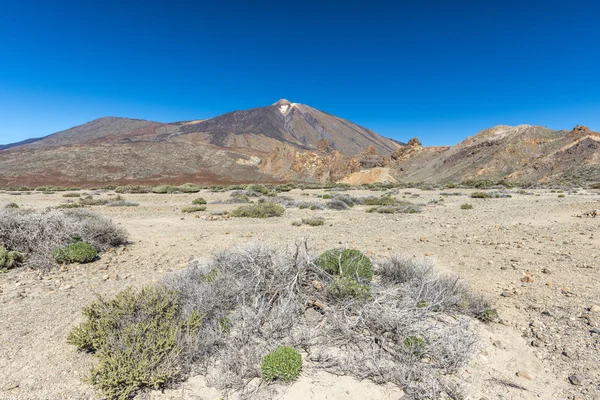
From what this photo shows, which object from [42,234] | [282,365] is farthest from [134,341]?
[42,234]

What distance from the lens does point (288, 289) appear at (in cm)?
390

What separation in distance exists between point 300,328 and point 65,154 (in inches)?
3151

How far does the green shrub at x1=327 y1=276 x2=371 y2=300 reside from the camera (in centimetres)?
383

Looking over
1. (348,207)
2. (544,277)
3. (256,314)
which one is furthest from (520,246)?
(348,207)

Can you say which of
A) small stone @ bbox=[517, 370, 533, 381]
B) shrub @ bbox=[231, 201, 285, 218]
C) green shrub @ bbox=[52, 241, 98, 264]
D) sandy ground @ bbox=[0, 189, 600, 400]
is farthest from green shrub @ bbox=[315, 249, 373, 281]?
shrub @ bbox=[231, 201, 285, 218]

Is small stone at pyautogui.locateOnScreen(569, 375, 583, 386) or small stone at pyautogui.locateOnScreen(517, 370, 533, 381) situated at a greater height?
small stone at pyautogui.locateOnScreen(569, 375, 583, 386)

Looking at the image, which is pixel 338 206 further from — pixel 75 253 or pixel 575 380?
pixel 575 380

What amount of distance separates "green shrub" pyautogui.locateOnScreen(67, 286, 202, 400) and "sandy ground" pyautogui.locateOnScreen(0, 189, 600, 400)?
0.65 ft

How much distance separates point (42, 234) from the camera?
20.5ft

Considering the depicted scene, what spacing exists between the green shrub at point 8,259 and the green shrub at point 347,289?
610cm

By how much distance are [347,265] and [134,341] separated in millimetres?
3031

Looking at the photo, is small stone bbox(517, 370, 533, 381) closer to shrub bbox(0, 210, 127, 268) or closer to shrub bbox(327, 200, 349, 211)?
shrub bbox(0, 210, 127, 268)

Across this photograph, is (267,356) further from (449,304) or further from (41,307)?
(41,307)

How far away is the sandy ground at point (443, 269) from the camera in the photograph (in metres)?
2.84
